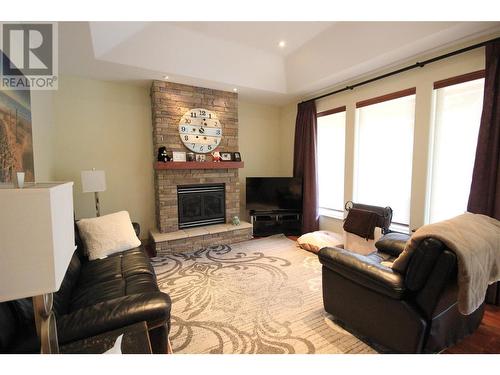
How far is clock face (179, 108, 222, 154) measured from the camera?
3.73m

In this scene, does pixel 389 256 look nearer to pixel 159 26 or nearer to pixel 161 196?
pixel 161 196

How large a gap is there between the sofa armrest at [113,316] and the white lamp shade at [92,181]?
2045mm

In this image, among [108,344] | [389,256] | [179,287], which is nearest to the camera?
[108,344]

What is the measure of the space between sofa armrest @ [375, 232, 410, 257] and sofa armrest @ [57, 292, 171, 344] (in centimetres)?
212

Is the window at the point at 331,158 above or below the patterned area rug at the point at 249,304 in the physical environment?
above

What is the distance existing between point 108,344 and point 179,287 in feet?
4.98

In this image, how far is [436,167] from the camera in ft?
9.02

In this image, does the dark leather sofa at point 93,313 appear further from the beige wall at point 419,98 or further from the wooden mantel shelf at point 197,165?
the beige wall at point 419,98

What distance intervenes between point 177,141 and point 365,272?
3156 millimetres

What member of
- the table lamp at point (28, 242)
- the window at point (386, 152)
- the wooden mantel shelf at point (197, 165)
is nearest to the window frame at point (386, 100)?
the window at point (386, 152)

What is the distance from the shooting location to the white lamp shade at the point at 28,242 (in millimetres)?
682

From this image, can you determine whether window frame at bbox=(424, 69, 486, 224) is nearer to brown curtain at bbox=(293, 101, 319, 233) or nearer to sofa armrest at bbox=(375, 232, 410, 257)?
sofa armrest at bbox=(375, 232, 410, 257)
